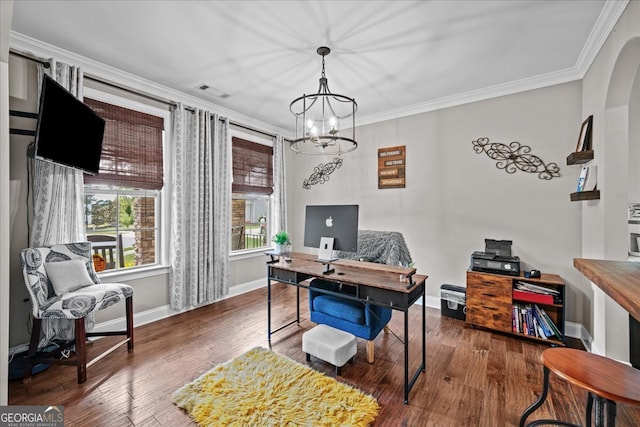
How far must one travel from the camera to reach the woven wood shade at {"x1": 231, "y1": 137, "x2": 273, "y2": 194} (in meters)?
4.25

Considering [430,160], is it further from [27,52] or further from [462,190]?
[27,52]

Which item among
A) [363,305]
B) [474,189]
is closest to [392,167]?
[474,189]

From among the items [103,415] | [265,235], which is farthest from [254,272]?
[103,415]

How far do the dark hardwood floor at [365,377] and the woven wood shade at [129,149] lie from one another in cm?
165

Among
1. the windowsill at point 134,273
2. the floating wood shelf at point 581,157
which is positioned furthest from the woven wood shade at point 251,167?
the floating wood shelf at point 581,157

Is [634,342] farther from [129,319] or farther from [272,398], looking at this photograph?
[129,319]

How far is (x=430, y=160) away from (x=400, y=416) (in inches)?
117

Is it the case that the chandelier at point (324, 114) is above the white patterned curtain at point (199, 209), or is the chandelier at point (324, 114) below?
above

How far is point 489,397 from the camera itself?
6.37 feet

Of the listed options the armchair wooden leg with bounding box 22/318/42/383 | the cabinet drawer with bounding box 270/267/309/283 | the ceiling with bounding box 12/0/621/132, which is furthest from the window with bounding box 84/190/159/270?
the cabinet drawer with bounding box 270/267/309/283

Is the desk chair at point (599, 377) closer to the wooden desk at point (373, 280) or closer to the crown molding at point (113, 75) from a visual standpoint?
the wooden desk at point (373, 280)

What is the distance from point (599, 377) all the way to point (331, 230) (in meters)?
1.78

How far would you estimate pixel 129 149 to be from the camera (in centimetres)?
307

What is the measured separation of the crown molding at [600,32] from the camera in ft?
6.33
